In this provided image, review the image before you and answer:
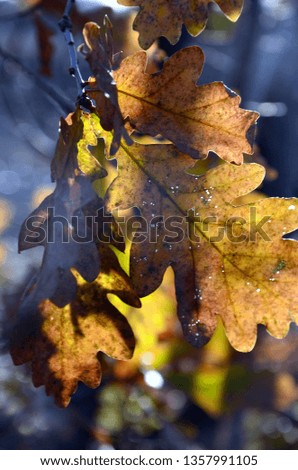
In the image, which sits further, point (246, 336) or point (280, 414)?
point (280, 414)

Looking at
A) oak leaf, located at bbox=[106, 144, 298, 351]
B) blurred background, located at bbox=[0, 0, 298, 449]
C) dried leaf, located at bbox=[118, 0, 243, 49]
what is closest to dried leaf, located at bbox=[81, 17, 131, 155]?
oak leaf, located at bbox=[106, 144, 298, 351]

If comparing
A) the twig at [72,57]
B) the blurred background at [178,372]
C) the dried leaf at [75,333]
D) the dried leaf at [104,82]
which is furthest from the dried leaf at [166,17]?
the blurred background at [178,372]

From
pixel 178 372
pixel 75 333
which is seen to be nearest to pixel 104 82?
pixel 75 333

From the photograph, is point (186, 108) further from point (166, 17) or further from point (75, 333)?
point (75, 333)

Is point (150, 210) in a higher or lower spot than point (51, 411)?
higher

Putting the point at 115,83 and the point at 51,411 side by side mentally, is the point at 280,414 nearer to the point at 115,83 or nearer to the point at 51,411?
the point at 51,411
